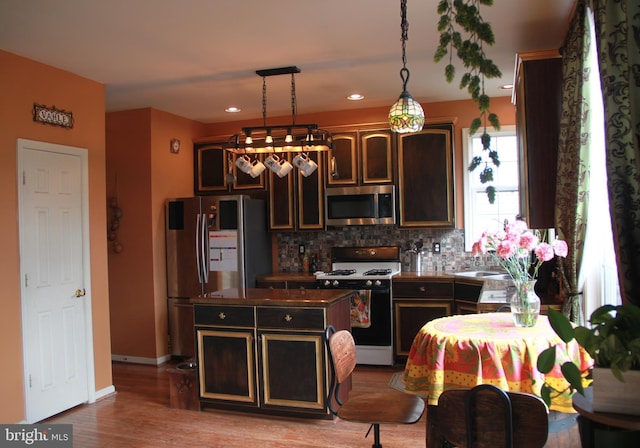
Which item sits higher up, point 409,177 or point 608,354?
point 409,177

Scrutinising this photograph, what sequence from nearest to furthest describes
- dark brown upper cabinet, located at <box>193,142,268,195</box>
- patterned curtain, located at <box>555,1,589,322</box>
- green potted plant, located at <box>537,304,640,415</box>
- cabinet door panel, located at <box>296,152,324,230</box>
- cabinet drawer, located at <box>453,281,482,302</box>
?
green potted plant, located at <box>537,304,640,415</box>
patterned curtain, located at <box>555,1,589,322</box>
cabinet drawer, located at <box>453,281,482,302</box>
cabinet door panel, located at <box>296,152,324,230</box>
dark brown upper cabinet, located at <box>193,142,268,195</box>

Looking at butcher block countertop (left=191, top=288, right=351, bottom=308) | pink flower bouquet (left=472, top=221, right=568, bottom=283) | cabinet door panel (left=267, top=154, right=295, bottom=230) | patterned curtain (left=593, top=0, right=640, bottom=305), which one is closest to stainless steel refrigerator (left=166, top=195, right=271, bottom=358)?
cabinet door panel (left=267, top=154, right=295, bottom=230)

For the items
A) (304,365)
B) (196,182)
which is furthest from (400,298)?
(196,182)

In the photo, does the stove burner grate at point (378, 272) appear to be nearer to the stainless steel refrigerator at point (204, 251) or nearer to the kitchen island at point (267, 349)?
the stainless steel refrigerator at point (204, 251)

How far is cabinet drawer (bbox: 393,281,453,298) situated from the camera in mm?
5195

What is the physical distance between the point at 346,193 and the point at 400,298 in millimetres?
1239

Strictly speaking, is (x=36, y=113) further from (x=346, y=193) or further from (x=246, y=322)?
(x=346, y=193)

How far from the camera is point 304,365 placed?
3830 millimetres

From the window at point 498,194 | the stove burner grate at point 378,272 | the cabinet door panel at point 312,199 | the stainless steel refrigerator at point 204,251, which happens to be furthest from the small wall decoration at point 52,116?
the window at point 498,194

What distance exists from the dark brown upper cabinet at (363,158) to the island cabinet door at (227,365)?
2.30 metres

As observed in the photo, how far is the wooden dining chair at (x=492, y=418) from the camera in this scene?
1891mm

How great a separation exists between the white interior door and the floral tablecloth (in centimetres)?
277

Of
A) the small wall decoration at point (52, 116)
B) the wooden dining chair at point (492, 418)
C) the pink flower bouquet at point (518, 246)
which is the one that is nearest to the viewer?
the wooden dining chair at point (492, 418)

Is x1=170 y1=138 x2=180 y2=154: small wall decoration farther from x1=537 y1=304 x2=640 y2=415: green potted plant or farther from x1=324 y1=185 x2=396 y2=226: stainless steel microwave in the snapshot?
x1=537 y1=304 x2=640 y2=415: green potted plant
